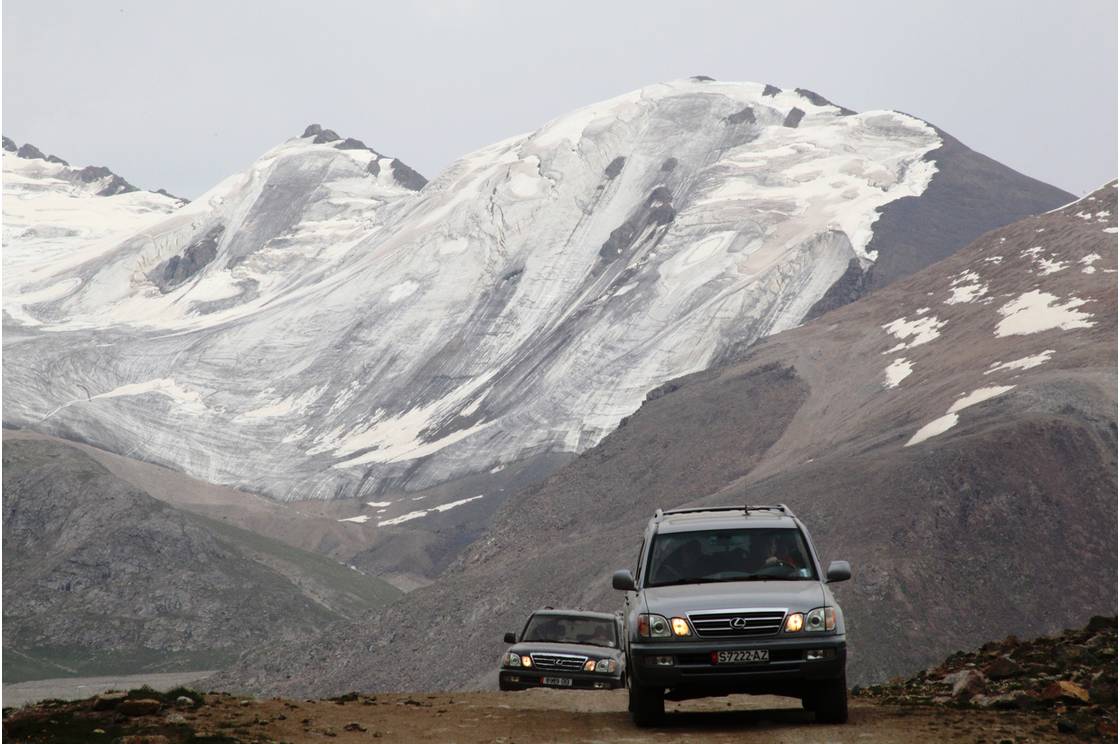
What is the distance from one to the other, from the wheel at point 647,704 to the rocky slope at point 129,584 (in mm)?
72809

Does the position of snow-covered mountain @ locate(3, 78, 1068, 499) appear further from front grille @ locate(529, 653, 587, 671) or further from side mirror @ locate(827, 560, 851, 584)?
side mirror @ locate(827, 560, 851, 584)

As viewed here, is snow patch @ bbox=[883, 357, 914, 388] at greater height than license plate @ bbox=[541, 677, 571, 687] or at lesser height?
greater

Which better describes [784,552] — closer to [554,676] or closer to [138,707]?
[138,707]

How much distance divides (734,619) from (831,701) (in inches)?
58.7

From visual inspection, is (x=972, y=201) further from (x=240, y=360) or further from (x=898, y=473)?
(x=898, y=473)

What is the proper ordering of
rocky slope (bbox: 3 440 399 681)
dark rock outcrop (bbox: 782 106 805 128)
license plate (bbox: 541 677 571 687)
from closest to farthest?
license plate (bbox: 541 677 571 687)
rocky slope (bbox: 3 440 399 681)
dark rock outcrop (bbox: 782 106 805 128)

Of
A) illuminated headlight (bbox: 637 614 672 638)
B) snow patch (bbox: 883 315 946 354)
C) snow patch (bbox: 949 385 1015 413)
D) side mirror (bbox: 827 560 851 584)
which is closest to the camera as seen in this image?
illuminated headlight (bbox: 637 614 672 638)

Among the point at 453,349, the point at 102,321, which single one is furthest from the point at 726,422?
the point at 102,321

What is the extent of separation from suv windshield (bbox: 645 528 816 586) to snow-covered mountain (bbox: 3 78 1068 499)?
108m

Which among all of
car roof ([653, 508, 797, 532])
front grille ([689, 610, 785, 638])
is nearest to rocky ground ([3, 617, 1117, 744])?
front grille ([689, 610, 785, 638])

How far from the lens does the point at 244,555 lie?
102125 millimetres

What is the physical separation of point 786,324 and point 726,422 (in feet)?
130

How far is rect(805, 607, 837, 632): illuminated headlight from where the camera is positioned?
46.4 ft

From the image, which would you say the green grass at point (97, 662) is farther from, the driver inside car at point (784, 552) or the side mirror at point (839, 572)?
the side mirror at point (839, 572)
